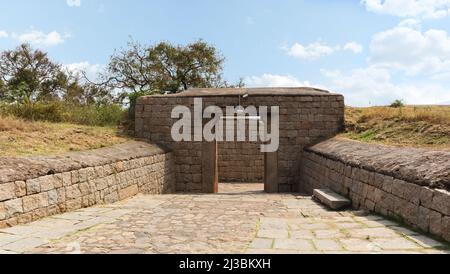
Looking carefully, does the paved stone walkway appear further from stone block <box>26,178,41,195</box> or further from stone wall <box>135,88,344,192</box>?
stone wall <box>135,88,344,192</box>

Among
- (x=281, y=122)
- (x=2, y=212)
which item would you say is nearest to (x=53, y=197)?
(x=2, y=212)

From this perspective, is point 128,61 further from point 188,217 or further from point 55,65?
point 188,217

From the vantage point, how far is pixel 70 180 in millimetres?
6516

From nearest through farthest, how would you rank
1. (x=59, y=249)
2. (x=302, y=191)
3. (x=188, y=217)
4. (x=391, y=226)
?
(x=59, y=249) → (x=391, y=226) → (x=188, y=217) → (x=302, y=191)

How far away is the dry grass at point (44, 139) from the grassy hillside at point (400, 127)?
23.2 feet

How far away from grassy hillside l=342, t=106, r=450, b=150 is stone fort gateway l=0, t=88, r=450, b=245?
0.70 meters

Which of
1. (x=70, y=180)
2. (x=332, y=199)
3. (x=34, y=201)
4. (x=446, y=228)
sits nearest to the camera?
(x=446, y=228)

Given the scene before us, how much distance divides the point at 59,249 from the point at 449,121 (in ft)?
28.9

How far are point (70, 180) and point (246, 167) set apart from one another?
1232 centimetres

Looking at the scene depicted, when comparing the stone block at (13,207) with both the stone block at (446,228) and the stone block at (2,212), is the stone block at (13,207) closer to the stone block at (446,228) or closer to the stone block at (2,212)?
the stone block at (2,212)

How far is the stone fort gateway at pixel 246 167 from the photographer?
5082 millimetres

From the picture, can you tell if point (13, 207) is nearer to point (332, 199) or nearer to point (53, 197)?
point (53, 197)

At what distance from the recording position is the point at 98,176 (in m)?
7.52
